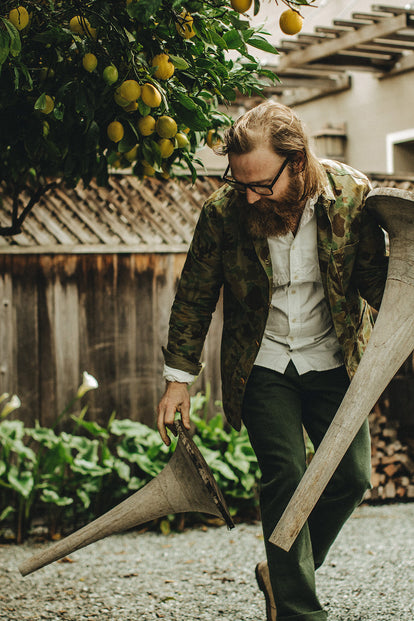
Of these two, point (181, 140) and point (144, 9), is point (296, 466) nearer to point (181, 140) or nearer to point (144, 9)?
point (181, 140)

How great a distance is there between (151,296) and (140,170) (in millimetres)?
2144

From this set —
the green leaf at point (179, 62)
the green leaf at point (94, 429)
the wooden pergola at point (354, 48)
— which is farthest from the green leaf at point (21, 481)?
the wooden pergola at point (354, 48)

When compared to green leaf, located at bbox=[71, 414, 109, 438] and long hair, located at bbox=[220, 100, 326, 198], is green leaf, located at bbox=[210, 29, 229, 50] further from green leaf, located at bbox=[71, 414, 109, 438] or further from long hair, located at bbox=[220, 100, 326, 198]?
green leaf, located at bbox=[71, 414, 109, 438]

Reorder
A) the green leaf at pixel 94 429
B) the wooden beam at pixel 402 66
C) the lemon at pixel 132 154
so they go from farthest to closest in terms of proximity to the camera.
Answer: the wooden beam at pixel 402 66 → the green leaf at pixel 94 429 → the lemon at pixel 132 154

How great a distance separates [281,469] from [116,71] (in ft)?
4.39

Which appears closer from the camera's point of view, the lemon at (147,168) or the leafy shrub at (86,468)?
the lemon at (147,168)

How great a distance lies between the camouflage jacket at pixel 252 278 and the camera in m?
→ 2.32

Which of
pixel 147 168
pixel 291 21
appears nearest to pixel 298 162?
pixel 291 21

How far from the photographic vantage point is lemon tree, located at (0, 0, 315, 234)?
6.18 ft

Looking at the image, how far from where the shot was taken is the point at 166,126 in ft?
7.02

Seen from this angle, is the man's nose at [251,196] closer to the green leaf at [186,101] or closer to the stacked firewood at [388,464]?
the green leaf at [186,101]

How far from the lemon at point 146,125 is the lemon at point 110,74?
24 cm

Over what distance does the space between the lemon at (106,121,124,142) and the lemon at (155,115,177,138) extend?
0.38 ft

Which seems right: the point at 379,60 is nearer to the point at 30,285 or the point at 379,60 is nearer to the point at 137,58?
the point at 30,285
